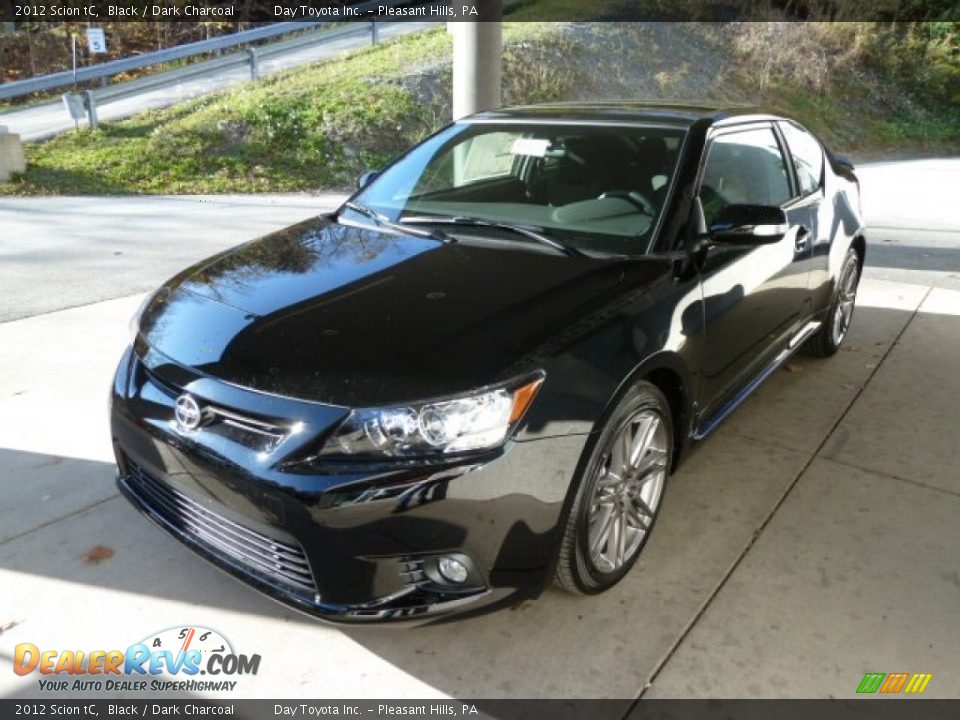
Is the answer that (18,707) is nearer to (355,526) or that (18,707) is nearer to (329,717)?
(329,717)

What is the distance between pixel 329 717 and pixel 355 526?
0.56 meters

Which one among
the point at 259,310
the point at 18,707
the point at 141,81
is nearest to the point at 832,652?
the point at 259,310

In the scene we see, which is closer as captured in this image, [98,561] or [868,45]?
[98,561]

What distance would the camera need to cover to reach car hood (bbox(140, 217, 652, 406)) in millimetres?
2199

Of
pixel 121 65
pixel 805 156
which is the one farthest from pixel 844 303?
pixel 121 65

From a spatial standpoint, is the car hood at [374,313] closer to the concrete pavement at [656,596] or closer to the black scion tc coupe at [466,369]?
the black scion tc coupe at [466,369]

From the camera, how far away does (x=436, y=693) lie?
228 centimetres

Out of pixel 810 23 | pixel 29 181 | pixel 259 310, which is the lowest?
pixel 29 181

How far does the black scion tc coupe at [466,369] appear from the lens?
2.13 metres

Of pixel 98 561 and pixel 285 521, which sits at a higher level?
pixel 285 521

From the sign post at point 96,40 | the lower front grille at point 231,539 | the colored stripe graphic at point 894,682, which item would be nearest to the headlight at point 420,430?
the lower front grille at point 231,539

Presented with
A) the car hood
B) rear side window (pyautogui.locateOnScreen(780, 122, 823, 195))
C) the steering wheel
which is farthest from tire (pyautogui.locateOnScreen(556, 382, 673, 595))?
rear side window (pyautogui.locateOnScreen(780, 122, 823, 195))

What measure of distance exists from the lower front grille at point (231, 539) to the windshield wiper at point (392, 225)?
136 centimetres

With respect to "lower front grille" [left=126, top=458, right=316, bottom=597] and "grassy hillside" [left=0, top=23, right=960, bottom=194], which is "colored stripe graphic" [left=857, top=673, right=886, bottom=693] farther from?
"grassy hillside" [left=0, top=23, right=960, bottom=194]
